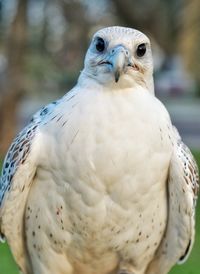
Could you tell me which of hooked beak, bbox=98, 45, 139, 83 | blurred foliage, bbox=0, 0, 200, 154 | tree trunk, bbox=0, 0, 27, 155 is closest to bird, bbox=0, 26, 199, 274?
hooked beak, bbox=98, 45, 139, 83

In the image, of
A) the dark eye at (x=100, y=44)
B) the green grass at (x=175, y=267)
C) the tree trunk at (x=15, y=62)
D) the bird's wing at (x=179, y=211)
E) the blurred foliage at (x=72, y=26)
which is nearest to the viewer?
the dark eye at (x=100, y=44)

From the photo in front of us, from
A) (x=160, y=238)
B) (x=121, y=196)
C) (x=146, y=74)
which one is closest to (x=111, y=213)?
(x=121, y=196)

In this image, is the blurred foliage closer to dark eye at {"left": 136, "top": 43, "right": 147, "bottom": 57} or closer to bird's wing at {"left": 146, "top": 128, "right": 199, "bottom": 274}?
bird's wing at {"left": 146, "top": 128, "right": 199, "bottom": 274}

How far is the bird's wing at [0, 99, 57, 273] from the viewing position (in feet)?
13.5

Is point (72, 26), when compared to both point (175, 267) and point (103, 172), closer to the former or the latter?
point (175, 267)

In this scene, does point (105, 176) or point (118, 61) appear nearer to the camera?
point (118, 61)

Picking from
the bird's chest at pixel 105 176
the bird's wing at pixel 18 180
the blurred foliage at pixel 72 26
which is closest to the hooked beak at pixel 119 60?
the bird's chest at pixel 105 176

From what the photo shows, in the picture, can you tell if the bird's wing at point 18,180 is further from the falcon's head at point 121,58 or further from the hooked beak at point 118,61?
the hooked beak at point 118,61

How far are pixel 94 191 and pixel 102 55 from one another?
2.42ft

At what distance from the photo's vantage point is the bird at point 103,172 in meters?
3.98

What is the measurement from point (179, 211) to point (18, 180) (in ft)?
3.11

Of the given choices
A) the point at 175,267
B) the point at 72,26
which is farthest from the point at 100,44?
the point at 72,26

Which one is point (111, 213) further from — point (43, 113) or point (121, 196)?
point (43, 113)

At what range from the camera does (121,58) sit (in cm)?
382
